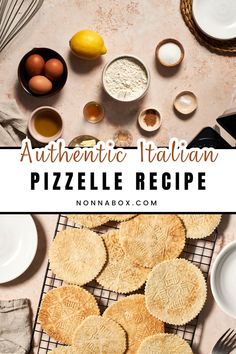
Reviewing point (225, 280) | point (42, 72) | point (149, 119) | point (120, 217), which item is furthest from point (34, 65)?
point (225, 280)

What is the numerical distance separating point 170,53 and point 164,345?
799 mm

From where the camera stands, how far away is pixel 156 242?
6.79 ft

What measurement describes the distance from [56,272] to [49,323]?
141mm

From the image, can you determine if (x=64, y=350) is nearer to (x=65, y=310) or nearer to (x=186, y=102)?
(x=65, y=310)

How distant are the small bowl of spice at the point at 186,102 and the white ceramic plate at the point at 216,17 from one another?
18cm

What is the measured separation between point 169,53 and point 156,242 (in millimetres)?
525

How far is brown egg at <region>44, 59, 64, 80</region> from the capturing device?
2.07m

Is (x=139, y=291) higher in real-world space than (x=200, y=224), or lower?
lower

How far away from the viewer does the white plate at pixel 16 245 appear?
2098 mm

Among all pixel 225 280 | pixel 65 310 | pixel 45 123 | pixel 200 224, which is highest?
pixel 45 123

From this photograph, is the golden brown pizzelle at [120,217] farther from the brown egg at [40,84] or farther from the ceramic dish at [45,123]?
the brown egg at [40,84]

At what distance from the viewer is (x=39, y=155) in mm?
2109

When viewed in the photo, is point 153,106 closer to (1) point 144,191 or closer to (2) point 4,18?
(1) point 144,191

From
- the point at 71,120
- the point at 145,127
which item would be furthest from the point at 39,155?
the point at 145,127
